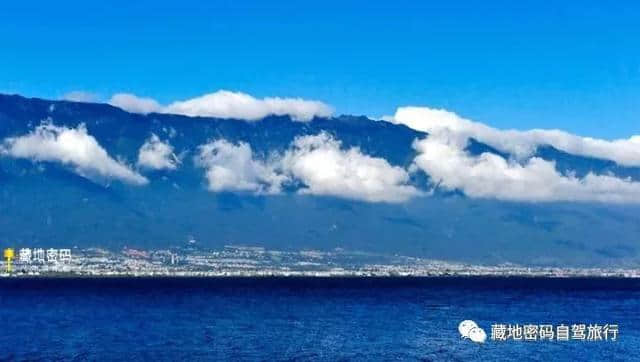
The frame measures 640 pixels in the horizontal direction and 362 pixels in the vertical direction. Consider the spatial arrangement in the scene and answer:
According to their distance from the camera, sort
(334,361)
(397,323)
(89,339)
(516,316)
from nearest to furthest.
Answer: (334,361), (89,339), (397,323), (516,316)

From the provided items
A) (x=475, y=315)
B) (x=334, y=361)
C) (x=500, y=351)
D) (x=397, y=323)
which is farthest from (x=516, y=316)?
(x=334, y=361)

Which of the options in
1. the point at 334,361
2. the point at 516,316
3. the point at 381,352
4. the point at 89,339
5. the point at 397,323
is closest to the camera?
the point at 334,361

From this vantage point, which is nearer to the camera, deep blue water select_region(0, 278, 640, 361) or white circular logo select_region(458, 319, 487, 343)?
deep blue water select_region(0, 278, 640, 361)

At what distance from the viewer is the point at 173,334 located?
495 feet

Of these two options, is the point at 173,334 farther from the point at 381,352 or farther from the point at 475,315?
the point at 475,315

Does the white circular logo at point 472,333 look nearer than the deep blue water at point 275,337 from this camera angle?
No

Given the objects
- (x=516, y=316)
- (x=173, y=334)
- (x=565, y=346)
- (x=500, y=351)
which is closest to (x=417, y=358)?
(x=500, y=351)

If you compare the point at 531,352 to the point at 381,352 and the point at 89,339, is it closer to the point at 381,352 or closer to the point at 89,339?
the point at 381,352

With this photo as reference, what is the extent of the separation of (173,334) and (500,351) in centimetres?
5316

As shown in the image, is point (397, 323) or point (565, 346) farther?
point (397, 323)

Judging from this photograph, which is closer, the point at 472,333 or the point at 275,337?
the point at 275,337

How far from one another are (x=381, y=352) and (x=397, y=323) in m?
44.1

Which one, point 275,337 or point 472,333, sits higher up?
point 472,333

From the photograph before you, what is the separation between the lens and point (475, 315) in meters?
Answer: 196
